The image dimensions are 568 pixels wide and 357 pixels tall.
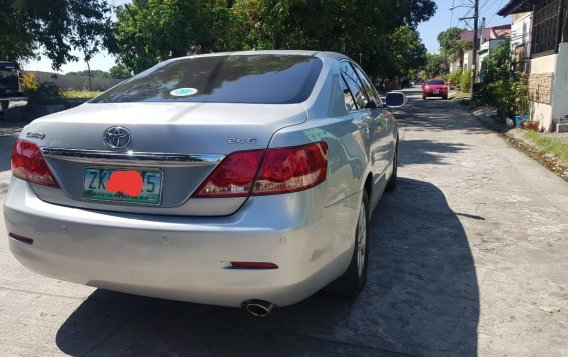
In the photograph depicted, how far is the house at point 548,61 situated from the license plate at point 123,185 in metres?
12.2

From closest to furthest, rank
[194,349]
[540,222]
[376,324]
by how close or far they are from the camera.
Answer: [194,349]
[376,324]
[540,222]

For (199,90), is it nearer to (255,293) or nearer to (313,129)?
(313,129)

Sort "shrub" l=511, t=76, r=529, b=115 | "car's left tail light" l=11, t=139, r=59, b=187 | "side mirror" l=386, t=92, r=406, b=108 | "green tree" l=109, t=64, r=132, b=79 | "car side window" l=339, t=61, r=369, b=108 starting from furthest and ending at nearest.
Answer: "green tree" l=109, t=64, r=132, b=79
"shrub" l=511, t=76, r=529, b=115
"side mirror" l=386, t=92, r=406, b=108
"car side window" l=339, t=61, r=369, b=108
"car's left tail light" l=11, t=139, r=59, b=187

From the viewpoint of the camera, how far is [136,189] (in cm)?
246

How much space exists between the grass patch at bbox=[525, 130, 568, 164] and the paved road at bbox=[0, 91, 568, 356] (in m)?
4.52

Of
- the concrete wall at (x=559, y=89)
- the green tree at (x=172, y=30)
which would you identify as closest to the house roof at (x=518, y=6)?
the concrete wall at (x=559, y=89)

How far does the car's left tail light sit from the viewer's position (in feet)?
8.77

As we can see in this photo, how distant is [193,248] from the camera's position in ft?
7.70

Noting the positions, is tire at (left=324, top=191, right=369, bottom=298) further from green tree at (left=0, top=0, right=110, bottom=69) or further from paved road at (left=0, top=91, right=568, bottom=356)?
green tree at (left=0, top=0, right=110, bottom=69)

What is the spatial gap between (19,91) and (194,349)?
713 inches

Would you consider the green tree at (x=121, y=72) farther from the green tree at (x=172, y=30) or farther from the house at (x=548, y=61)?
the house at (x=548, y=61)

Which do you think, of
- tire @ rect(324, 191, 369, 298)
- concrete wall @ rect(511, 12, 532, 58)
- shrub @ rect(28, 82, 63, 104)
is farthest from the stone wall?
shrub @ rect(28, 82, 63, 104)

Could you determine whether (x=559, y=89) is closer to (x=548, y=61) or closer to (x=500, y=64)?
(x=548, y=61)

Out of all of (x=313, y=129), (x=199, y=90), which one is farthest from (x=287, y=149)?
(x=199, y=90)
